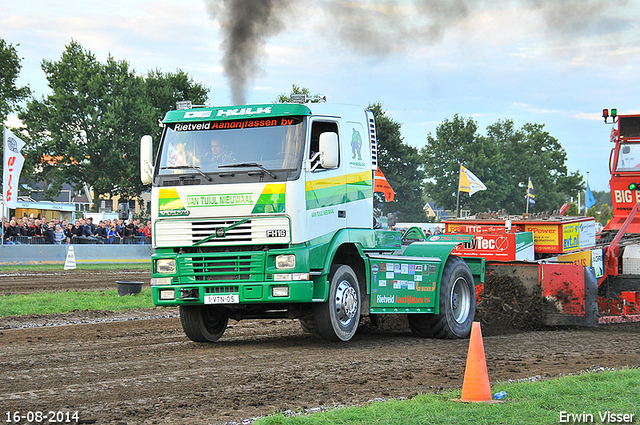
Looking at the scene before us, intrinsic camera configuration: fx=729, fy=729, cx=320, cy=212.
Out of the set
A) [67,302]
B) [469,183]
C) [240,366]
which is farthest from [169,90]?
[240,366]

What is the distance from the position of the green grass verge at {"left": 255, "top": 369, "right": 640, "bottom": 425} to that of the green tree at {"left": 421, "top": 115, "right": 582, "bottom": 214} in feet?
245

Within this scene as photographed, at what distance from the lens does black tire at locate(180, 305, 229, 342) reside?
10.3 metres

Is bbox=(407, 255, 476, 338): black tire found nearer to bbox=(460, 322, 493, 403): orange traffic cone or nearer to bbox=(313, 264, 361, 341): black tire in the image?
bbox=(313, 264, 361, 341): black tire

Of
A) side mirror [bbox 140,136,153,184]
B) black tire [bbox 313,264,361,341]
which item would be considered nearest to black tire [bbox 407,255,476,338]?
black tire [bbox 313,264,361,341]

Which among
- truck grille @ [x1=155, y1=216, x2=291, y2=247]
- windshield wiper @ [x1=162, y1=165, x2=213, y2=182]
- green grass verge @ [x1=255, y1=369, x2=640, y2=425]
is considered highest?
windshield wiper @ [x1=162, y1=165, x2=213, y2=182]

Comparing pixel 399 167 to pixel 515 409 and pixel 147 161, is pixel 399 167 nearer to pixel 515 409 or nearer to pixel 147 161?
pixel 147 161

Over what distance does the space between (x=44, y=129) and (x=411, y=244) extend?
51.5 meters

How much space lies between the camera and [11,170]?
81.6 ft

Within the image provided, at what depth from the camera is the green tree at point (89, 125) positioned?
5609 centimetres

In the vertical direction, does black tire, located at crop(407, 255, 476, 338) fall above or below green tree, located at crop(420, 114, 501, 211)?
below

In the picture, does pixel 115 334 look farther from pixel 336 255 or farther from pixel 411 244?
pixel 411 244

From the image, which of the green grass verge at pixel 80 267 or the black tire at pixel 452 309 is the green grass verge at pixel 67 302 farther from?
the green grass verge at pixel 80 267

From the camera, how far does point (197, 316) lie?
33.8 feet

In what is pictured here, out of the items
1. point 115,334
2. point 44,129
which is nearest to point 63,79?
point 44,129
